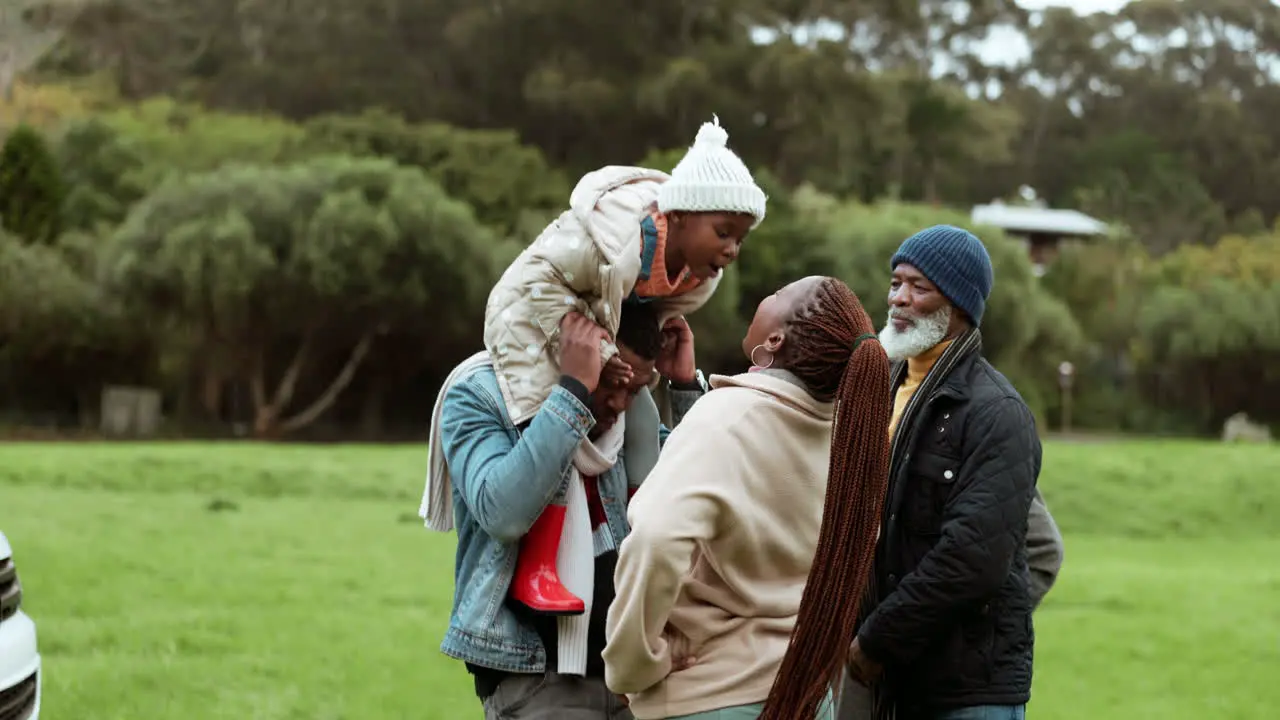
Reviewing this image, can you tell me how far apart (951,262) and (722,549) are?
1.34 metres

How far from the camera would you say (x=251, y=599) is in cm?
1032

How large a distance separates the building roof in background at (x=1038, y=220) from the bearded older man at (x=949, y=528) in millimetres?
55072

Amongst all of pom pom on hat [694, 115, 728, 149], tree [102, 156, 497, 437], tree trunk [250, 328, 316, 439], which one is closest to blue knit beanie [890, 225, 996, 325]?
pom pom on hat [694, 115, 728, 149]

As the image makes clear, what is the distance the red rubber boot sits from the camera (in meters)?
2.86

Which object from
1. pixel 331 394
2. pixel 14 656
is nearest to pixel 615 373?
pixel 14 656

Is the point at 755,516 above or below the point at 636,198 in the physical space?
below

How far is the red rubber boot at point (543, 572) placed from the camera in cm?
286

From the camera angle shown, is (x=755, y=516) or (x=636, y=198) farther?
(x=636, y=198)

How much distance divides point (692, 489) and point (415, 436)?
3281cm

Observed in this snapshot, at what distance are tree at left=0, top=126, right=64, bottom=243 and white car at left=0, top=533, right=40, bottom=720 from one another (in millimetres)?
33285

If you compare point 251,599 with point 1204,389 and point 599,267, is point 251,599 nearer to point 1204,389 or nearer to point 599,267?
point 599,267

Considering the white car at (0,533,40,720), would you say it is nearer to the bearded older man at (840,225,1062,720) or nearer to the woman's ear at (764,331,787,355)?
the bearded older man at (840,225,1062,720)

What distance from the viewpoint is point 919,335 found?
3805mm

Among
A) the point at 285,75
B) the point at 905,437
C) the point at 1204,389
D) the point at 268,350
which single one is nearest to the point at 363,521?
the point at 905,437
